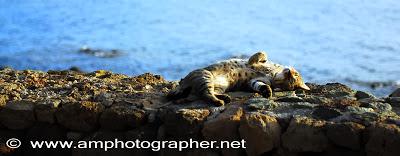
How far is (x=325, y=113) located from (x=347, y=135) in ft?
1.31

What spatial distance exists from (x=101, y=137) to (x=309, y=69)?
886cm

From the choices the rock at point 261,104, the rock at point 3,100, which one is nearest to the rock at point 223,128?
the rock at point 261,104

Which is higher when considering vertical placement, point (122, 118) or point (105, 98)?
point (105, 98)

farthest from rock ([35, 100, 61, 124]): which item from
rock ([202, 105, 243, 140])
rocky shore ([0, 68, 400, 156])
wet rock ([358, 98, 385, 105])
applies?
wet rock ([358, 98, 385, 105])

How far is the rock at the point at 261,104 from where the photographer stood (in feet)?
15.1

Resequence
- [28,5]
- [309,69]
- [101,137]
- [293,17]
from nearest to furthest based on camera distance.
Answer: [101,137]
[309,69]
[293,17]
[28,5]

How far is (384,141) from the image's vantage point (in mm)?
3969

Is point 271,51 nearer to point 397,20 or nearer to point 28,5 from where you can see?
point 397,20

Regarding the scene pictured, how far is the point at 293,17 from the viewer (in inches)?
756

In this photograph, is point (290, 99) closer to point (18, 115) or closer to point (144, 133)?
point (144, 133)

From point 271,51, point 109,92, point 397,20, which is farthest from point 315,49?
point 109,92

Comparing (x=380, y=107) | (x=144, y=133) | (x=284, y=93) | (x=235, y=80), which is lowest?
(x=144, y=133)

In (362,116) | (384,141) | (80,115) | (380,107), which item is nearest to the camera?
(384,141)

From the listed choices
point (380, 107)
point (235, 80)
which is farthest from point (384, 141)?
point (235, 80)
